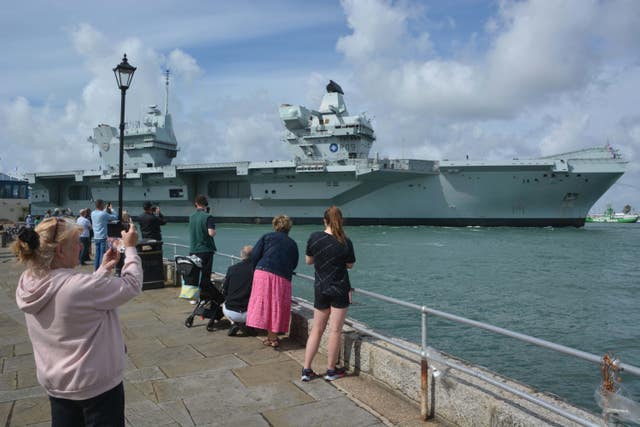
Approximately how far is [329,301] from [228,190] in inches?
1541

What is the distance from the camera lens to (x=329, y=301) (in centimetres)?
365

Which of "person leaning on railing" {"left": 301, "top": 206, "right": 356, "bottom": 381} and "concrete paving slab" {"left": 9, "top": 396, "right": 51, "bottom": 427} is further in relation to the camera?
"person leaning on railing" {"left": 301, "top": 206, "right": 356, "bottom": 381}

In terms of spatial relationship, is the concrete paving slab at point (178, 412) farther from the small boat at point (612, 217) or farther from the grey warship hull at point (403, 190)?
the small boat at point (612, 217)

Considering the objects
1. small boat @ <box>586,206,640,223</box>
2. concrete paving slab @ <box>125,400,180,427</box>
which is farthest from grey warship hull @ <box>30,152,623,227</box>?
small boat @ <box>586,206,640,223</box>

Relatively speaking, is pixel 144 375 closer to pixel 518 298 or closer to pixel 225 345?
pixel 225 345

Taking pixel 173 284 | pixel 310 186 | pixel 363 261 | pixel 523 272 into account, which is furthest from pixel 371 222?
pixel 173 284

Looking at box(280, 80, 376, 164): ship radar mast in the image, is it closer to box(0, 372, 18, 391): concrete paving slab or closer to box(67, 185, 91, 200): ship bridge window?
box(67, 185, 91, 200): ship bridge window

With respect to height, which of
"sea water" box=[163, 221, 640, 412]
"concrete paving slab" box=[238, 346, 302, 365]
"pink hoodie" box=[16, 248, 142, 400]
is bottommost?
"sea water" box=[163, 221, 640, 412]

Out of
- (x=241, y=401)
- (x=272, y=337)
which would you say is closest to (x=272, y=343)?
(x=272, y=337)

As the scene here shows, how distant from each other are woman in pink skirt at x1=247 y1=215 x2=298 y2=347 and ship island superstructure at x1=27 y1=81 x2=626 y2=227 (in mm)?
27473

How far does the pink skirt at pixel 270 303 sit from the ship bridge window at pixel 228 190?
36.9m

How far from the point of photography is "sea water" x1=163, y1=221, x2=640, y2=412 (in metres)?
6.86

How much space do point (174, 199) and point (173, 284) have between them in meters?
34.9

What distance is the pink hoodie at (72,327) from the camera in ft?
5.87
